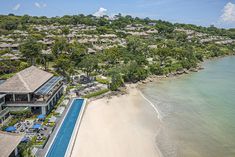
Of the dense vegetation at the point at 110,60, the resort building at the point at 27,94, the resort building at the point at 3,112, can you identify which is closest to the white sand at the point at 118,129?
the resort building at the point at 27,94

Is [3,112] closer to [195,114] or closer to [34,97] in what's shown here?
[34,97]

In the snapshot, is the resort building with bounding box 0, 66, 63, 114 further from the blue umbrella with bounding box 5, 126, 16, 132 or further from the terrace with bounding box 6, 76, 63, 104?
the blue umbrella with bounding box 5, 126, 16, 132

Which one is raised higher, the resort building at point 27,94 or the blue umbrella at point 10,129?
the resort building at point 27,94

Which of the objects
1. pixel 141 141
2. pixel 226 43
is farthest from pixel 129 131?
pixel 226 43

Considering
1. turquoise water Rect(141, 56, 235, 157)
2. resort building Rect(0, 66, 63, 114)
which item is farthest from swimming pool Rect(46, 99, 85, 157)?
turquoise water Rect(141, 56, 235, 157)

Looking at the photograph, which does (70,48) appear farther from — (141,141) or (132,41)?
(141,141)

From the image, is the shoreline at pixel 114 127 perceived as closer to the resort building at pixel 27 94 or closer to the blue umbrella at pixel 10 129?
the resort building at pixel 27 94
